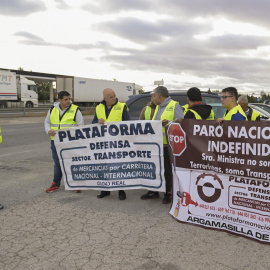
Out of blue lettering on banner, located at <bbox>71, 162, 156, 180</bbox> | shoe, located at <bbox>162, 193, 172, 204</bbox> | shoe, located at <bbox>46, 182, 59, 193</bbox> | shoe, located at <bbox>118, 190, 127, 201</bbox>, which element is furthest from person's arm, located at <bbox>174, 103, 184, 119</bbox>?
shoe, located at <bbox>46, 182, 59, 193</bbox>

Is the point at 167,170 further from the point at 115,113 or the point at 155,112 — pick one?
the point at 115,113

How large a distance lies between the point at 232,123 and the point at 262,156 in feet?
1.73

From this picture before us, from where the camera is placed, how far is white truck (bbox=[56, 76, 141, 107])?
34.7 meters

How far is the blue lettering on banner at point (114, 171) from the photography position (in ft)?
15.6

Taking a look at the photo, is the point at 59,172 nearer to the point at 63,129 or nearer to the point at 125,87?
the point at 63,129

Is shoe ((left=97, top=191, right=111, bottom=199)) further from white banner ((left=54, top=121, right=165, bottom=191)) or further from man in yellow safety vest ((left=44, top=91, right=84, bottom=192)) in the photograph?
man in yellow safety vest ((left=44, top=91, right=84, bottom=192))

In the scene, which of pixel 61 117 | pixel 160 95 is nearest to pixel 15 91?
pixel 61 117

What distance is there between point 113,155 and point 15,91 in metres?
30.1

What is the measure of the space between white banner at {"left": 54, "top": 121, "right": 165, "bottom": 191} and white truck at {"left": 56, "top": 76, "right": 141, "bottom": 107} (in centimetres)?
2977

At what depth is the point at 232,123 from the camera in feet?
12.0

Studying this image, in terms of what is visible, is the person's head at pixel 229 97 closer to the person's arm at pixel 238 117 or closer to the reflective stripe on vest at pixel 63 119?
the person's arm at pixel 238 117

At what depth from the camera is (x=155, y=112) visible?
189 inches

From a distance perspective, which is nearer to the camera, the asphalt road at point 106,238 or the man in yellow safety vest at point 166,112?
the asphalt road at point 106,238

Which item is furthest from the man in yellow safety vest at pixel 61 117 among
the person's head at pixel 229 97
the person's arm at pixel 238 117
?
the person's arm at pixel 238 117
